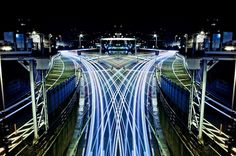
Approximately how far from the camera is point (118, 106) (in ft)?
95.1

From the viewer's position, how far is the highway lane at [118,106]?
20.6m

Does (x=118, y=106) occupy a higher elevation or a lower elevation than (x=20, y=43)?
lower

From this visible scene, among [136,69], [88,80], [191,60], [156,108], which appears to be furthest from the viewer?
[136,69]

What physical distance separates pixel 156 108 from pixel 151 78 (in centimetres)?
970

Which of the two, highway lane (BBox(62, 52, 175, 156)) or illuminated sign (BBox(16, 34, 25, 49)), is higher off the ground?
illuminated sign (BBox(16, 34, 25, 49))

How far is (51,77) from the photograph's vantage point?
36.7 meters

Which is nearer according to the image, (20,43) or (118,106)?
(118,106)

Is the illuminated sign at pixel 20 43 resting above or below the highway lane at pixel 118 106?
above

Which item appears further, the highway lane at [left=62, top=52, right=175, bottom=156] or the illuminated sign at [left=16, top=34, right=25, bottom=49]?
the illuminated sign at [left=16, top=34, right=25, bottom=49]

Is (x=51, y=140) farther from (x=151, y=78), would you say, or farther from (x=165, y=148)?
(x=151, y=78)

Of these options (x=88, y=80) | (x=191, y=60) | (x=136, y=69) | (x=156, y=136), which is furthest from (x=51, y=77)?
(x=191, y=60)

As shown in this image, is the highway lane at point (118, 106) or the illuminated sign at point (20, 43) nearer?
the highway lane at point (118, 106)

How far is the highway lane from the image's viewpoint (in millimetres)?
20619

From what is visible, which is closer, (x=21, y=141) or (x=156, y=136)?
(x=21, y=141)
